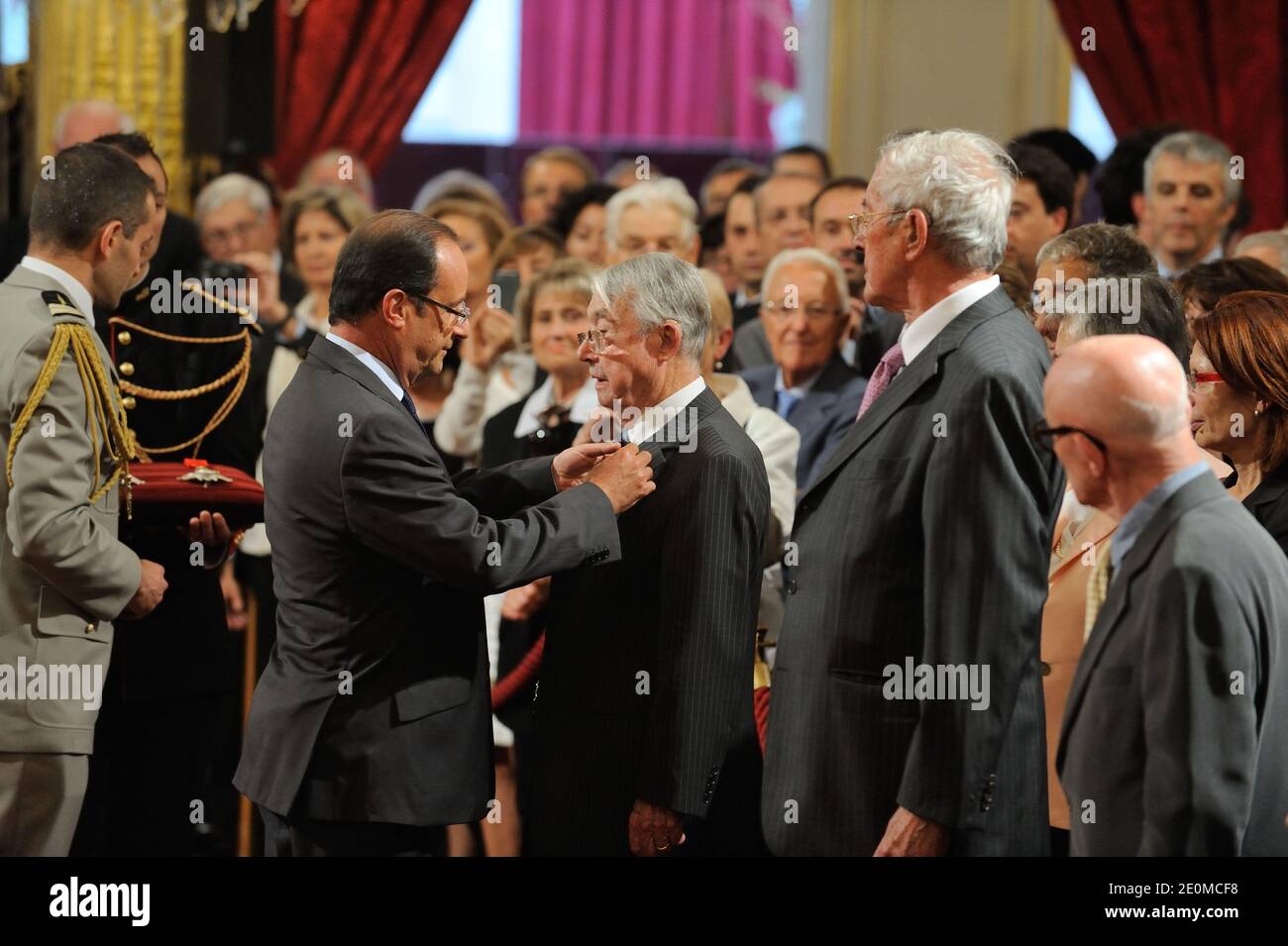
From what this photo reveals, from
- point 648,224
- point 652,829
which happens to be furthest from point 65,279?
point 648,224

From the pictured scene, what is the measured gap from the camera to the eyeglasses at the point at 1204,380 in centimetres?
→ 327

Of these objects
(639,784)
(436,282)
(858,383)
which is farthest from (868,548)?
(858,383)

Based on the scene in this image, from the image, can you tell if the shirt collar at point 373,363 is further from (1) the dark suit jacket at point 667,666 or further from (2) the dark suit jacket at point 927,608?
(2) the dark suit jacket at point 927,608

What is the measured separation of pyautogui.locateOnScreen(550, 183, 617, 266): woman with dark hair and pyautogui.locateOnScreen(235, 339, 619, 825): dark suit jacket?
3017 mm

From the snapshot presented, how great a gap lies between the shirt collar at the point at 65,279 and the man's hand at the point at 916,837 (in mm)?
1956

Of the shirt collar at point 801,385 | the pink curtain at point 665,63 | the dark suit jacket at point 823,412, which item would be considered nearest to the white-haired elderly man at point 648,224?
the shirt collar at point 801,385

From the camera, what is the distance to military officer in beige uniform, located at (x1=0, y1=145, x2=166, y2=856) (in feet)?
10.7

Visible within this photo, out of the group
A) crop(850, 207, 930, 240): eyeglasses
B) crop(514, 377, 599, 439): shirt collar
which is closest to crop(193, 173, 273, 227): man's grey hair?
crop(514, 377, 599, 439): shirt collar

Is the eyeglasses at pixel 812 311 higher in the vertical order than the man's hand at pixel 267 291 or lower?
lower

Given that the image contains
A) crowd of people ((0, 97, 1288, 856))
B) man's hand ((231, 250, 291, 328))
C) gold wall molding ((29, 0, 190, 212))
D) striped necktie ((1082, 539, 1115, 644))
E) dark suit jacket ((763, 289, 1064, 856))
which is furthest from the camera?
gold wall molding ((29, 0, 190, 212))

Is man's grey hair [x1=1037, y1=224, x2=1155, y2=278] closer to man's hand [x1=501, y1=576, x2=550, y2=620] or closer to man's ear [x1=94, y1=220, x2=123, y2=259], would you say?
man's hand [x1=501, y1=576, x2=550, y2=620]

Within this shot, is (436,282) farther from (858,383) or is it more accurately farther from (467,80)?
(467,80)

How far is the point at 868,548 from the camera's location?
108 inches

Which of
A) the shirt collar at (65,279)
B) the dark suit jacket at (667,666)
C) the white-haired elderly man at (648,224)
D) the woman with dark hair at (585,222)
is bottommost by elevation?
the dark suit jacket at (667,666)
